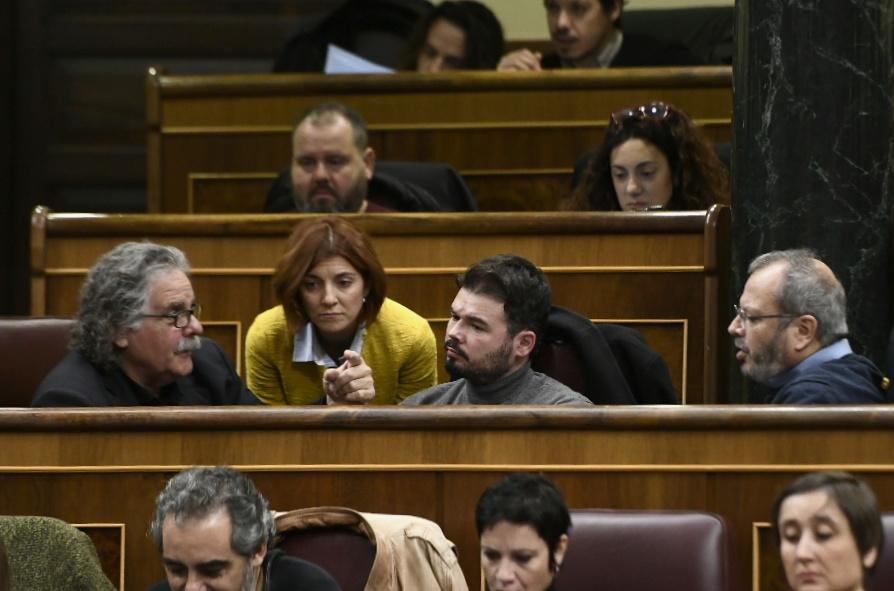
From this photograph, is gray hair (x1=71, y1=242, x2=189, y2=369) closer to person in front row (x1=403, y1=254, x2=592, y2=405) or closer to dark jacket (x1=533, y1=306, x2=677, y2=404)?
person in front row (x1=403, y1=254, x2=592, y2=405)

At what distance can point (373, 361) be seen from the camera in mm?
3646

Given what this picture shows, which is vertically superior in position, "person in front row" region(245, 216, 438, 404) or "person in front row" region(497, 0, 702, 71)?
"person in front row" region(497, 0, 702, 71)

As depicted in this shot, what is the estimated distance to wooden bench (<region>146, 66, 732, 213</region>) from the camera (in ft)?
16.1

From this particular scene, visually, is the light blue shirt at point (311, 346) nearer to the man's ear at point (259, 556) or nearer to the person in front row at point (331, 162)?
the person in front row at point (331, 162)

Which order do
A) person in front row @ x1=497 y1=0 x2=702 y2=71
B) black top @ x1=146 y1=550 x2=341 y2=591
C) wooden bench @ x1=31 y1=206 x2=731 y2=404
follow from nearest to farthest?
black top @ x1=146 y1=550 x2=341 y2=591
wooden bench @ x1=31 y1=206 x2=731 y2=404
person in front row @ x1=497 y1=0 x2=702 y2=71

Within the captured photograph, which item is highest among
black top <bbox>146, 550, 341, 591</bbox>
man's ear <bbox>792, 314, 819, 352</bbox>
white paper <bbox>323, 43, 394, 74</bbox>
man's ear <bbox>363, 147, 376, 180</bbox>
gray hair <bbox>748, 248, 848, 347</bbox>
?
white paper <bbox>323, 43, 394, 74</bbox>

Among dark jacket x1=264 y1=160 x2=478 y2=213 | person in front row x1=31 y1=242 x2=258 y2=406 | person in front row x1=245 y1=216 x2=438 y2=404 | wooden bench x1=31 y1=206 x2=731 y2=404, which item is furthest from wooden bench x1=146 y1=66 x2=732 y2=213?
person in front row x1=31 y1=242 x2=258 y2=406

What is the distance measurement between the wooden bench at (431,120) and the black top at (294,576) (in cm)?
234

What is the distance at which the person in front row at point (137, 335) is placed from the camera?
334 cm

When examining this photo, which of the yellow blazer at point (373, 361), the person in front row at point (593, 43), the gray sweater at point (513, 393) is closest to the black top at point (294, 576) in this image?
the gray sweater at point (513, 393)

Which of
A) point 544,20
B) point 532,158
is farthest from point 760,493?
point 544,20

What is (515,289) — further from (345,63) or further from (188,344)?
(345,63)

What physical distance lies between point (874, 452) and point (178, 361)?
1262 millimetres

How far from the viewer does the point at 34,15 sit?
617 cm
